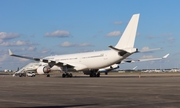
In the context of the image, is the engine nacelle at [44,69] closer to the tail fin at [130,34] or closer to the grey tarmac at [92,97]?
the tail fin at [130,34]

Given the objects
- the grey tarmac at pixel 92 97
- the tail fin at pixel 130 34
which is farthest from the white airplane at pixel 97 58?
the grey tarmac at pixel 92 97

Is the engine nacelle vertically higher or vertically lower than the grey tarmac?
higher

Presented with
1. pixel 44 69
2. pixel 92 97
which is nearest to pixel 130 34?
pixel 44 69

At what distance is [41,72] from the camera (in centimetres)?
6456

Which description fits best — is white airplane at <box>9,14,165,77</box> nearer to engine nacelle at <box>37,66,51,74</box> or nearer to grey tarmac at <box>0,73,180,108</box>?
engine nacelle at <box>37,66,51,74</box>

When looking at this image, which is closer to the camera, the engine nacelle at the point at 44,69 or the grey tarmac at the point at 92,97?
the grey tarmac at the point at 92,97

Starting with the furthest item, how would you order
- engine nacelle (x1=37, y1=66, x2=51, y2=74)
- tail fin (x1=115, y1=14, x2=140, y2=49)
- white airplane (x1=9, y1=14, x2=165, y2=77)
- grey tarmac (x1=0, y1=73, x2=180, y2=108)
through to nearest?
engine nacelle (x1=37, y1=66, x2=51, y2=74), white airplane (x1=9, y1=14, x2=165, y2=77), tail fin (x1=115, y1=14, x2=140, y2=49), grey tarmac (x1=0, y1=73, x2=180, y2=108)

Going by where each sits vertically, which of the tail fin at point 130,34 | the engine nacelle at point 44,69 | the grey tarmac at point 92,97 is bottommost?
the grey tarmac at point 92,97

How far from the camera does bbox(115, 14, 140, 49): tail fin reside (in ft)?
170

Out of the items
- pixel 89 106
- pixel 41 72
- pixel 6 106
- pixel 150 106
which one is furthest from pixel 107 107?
pixel 41 72

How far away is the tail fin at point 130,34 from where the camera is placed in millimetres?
51938

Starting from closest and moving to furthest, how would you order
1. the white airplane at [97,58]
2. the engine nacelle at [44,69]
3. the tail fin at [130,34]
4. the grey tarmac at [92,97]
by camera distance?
the grey tarmac at [92,97], the tail fin at [130,34], the white airplane at [97,58], the engine nacelle at [44,69]

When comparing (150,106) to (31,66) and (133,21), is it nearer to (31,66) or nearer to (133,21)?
(133,21)

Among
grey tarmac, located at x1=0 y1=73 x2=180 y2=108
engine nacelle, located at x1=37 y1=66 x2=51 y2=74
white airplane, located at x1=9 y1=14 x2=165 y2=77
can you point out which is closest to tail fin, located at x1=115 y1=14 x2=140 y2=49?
white airplane, located at x1=9 y1=14 x2=165 y2=77
